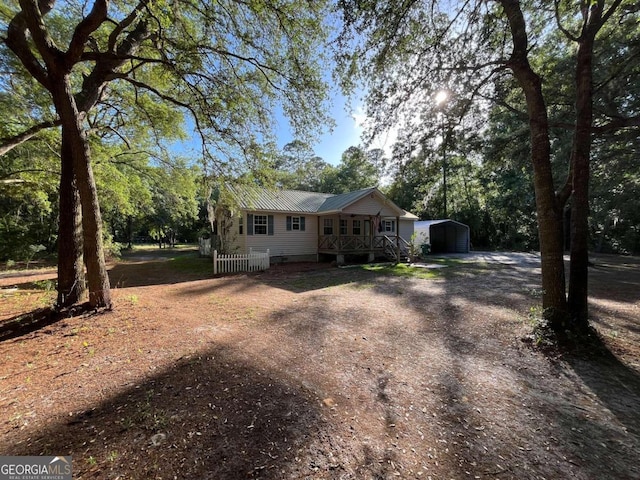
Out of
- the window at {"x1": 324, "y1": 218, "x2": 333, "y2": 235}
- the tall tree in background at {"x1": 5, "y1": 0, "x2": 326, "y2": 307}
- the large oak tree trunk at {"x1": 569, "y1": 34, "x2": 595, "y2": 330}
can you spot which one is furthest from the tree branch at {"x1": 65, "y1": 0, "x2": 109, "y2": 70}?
the window at {"x1": 324, "y1": 218, "x2": 333, "y2": 235}

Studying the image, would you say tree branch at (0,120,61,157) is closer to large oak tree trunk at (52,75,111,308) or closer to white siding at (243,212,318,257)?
large oak tree trunk at (52,75,111,308)

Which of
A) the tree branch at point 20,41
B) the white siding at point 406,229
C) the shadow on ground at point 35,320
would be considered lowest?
the shadow on ground at point 35,320

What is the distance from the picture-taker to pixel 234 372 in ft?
11.2

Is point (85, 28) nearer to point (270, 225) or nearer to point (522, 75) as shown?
point (522, 75)

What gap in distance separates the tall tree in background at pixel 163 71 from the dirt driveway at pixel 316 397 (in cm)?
198

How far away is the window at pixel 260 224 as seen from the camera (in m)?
14.8

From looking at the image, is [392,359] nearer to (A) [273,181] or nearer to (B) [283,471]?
(B) [283,471]

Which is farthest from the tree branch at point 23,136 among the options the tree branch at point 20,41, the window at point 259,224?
the window at point 259,224

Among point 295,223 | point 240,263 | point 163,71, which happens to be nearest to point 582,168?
point 163,71

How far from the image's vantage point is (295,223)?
53.6ft

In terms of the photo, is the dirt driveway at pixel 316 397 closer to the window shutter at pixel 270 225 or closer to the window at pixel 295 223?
the window shutter at pixel 270 225

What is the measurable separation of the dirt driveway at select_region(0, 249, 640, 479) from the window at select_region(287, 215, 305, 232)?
10463 mm

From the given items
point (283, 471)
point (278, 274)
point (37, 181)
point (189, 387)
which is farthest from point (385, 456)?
point (37, 181)

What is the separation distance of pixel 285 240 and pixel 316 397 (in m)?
13.2
